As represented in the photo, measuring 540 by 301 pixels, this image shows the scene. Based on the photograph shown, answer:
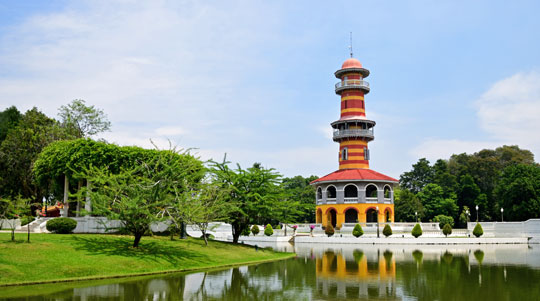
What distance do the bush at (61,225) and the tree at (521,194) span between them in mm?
55104

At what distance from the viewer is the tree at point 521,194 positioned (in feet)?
194

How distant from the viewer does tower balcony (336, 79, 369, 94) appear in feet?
222

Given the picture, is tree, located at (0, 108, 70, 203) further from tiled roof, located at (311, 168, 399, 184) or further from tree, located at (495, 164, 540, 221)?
tree, located at (495, 164, 540, 221)

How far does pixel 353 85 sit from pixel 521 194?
90.0 feet

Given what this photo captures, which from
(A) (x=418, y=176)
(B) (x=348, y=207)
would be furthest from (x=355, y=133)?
(A) (x=418, y=176)

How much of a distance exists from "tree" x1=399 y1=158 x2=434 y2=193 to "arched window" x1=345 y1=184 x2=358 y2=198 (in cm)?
3505

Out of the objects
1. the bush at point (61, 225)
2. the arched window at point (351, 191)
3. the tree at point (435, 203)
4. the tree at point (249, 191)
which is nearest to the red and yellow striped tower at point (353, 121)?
the arched window at point (351, 191)

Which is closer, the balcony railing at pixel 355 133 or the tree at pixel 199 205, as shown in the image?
the tree at pixel 199 205

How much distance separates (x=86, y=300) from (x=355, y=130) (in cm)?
5519

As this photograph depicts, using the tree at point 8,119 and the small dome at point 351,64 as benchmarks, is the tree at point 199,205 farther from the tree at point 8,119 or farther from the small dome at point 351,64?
the small dome at point 351,64

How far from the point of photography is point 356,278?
21359mm

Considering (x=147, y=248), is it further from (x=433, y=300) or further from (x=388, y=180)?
(x=388, y=180)

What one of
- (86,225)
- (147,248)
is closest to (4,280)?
(147,248)

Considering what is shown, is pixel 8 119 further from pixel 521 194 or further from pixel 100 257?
pixel 521 194
